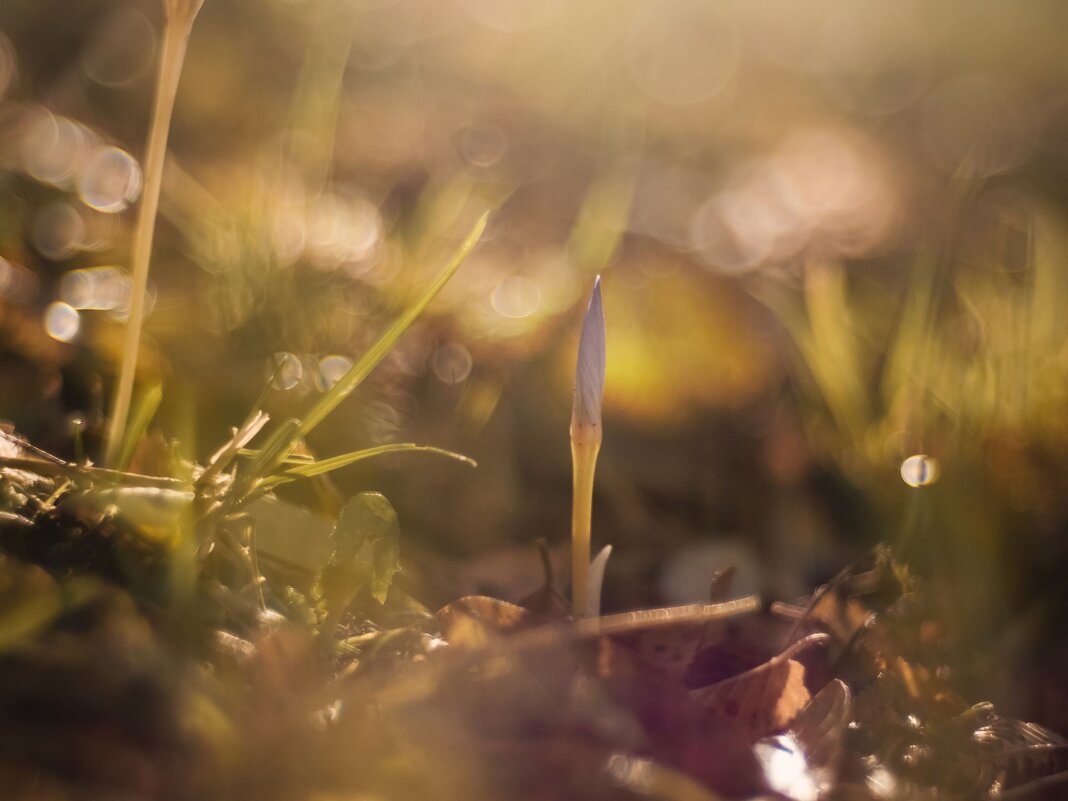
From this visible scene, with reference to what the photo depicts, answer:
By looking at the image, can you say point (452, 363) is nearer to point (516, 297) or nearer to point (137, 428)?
point (516, 297)

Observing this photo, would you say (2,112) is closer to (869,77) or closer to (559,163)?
(559,163)

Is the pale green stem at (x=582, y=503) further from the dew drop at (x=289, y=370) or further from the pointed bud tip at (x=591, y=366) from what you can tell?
the dew drop at (x=289, y=370)

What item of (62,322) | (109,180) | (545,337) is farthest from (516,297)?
(109,180)

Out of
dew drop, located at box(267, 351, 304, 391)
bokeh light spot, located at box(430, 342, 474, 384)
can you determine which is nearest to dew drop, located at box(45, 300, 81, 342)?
dew drop, located at box(267, 351, 304, 391)

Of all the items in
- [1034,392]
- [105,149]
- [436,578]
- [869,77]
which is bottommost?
[436,578]

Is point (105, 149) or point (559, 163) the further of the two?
point (559, 163)

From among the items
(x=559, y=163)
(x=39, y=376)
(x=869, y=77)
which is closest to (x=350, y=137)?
(x=559, y=163)

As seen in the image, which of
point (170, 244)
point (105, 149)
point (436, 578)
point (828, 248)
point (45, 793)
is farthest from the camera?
point (828, 248)

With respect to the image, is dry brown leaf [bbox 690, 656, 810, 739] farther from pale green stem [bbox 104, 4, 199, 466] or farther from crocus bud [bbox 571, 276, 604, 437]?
pale green stem [bbox 104, 4, 199, 466]
